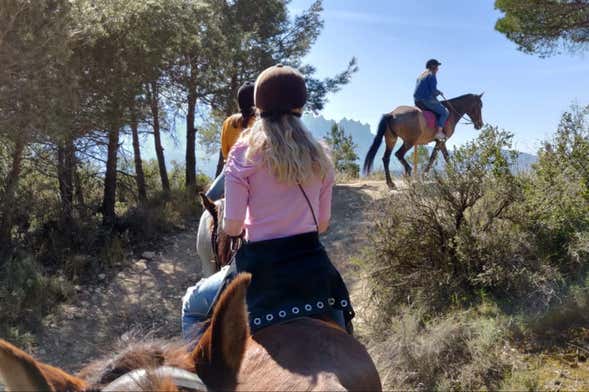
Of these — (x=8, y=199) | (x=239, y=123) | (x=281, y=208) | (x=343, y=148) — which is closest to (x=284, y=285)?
(x=281, y=208)

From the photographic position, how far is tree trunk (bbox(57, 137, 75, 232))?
316 inches

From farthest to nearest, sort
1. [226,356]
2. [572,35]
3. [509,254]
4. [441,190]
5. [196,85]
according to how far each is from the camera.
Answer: [196,85], [572,35], [441,190], [509,254], [226,356]

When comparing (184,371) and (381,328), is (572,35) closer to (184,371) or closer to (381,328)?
(381,328)

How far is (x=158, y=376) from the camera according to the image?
1268 millimetres

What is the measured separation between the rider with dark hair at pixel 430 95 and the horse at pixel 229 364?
34.1 feet

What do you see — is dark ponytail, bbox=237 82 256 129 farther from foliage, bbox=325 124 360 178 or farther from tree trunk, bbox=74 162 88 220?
foliage, bbox=325 124 360 178

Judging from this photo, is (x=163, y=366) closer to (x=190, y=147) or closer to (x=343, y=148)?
(x=190, y=147)

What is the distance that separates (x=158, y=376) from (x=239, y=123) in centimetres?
299

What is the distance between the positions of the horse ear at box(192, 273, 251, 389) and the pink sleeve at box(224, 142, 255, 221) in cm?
49

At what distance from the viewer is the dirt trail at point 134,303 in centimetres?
543

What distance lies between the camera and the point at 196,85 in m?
11.5

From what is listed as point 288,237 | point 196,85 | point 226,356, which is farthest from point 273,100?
point 196,85

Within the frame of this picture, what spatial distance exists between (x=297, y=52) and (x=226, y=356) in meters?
13.8

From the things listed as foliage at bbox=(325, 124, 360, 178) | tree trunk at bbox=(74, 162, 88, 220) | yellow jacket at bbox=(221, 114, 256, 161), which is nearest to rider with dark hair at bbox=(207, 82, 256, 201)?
yellow jacket at bbox=(221, 114, 256, 161)
